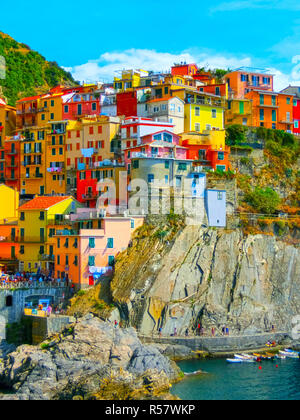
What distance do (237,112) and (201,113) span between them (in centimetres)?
662

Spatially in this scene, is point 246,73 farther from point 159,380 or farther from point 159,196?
point 159,380

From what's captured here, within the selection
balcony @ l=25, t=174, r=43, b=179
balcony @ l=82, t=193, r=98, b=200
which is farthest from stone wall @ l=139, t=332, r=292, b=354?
balcony @ l=25, t=174, r=43, b=179

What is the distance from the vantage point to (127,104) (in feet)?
296

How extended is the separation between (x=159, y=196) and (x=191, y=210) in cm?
341

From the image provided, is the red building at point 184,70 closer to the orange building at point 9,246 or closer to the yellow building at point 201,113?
the yellow building at point 201,113

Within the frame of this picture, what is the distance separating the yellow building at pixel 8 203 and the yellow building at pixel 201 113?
19721mm

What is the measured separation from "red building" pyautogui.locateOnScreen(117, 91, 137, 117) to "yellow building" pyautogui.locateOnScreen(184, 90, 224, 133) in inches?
233

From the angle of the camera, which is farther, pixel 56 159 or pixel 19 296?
pixel 56 159

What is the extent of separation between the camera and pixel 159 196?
77.5 m

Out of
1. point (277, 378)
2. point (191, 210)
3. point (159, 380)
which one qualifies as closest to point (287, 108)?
point (191, 210)

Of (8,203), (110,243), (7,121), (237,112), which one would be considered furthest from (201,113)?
(7,121)

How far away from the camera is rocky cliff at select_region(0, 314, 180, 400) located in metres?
56.9

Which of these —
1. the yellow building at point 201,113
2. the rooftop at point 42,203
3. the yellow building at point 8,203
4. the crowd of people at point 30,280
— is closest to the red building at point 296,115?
the yellow building at point 201,113

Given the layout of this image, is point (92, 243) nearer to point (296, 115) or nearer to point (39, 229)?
point (39, 229)
